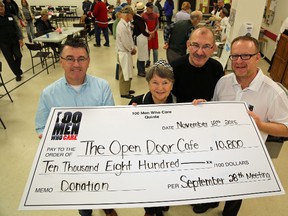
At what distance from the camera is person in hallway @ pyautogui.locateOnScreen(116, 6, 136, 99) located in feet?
14.3

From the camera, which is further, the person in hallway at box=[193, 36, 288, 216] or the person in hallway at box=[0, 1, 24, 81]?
the person in hallway at box=[0, 1, 24, 81]

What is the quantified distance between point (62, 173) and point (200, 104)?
1.02 metres

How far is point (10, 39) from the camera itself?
541 cm

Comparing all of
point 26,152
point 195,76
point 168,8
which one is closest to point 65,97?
point 195,76

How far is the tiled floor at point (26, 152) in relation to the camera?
2.39 m

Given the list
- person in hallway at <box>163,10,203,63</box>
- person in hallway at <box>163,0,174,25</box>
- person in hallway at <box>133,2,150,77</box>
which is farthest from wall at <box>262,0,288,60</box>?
person in hallway at <box>163,0,174,25</box>

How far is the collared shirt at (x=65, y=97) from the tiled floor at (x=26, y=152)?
1.29 meters

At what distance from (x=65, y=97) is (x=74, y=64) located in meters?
0.27

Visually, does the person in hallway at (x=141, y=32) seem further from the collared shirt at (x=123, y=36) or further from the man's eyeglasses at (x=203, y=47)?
the man's eyeglasses at (x=203, y=47)

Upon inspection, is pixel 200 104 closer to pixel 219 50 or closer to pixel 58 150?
pixel 58 150

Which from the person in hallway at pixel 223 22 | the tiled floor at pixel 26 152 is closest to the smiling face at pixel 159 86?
the tiled floor at pixel 26 152

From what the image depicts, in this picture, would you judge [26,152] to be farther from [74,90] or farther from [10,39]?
[10,39]

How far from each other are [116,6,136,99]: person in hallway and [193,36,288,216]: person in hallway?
3.16m

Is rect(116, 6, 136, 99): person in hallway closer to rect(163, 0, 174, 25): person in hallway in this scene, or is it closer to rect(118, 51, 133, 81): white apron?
rect(118, 51, 133, 81): white apron
